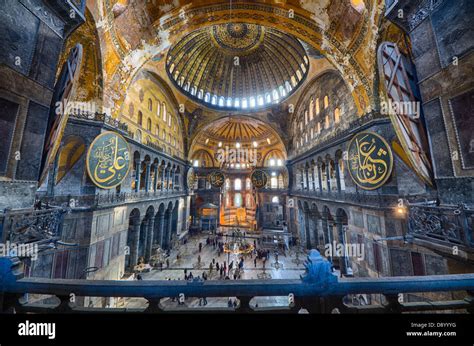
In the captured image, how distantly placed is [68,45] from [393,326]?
1350 cm

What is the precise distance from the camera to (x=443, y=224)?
3986 millimetres

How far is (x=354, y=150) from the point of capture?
9.25 meters

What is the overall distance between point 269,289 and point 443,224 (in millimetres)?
4351

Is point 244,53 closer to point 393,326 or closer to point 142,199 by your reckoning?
point 142,199

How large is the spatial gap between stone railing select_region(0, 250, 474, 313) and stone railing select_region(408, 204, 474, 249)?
1.35 metres

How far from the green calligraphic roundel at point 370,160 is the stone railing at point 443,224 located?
351 cm

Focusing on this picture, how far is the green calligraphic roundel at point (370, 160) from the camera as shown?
7.66 m

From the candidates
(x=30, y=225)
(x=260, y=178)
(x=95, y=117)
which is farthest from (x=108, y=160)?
(x=260, y=178)

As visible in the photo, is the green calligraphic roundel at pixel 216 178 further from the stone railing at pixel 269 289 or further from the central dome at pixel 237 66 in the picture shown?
the stone railing at pixel 269 289

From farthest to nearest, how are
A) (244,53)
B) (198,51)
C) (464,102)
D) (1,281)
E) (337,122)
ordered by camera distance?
(244,53)
(198,51)
(337,122)
(464,102)
(1,281)

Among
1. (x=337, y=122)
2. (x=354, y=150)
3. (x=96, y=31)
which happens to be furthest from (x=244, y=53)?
(x=354, y=150)

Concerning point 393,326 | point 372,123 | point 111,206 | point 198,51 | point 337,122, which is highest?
point 198,51

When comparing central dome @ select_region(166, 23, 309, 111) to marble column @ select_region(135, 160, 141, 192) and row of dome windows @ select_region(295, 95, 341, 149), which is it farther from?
marble column @ select_region(135, 160, 141, 192)

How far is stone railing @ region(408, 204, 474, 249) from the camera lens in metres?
3.49
